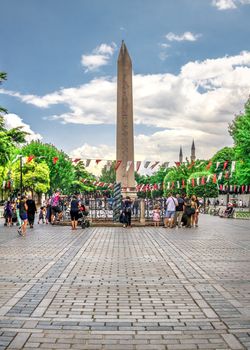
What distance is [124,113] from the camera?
111ft

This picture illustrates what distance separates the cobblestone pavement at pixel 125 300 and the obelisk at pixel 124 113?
19585 mm

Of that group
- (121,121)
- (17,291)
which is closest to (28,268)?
(17,291)

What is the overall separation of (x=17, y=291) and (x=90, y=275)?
210cm

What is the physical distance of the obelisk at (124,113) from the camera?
111 ft

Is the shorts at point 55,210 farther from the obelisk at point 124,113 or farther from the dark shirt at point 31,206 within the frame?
the obelisk at point 124,113

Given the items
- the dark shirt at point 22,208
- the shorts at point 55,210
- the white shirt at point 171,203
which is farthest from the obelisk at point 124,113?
the dark shirt at point 22,208

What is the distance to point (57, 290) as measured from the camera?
8.84 metres

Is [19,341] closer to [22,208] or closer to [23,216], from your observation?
[23,216]

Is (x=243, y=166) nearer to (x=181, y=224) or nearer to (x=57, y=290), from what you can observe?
(x=181, y=224)

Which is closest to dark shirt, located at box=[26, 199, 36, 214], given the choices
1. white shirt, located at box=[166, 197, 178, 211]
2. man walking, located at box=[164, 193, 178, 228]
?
man walking, located at box=[164, 193, 178, 228]

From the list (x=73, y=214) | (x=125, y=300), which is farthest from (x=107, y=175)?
(x=125, y=300)

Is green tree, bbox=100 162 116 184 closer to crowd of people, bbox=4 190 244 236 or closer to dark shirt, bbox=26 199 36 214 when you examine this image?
crowd of people, bbox=4 190 244 236

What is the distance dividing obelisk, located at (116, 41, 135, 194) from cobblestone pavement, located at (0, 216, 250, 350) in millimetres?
19585

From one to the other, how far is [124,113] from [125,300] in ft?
86.4
